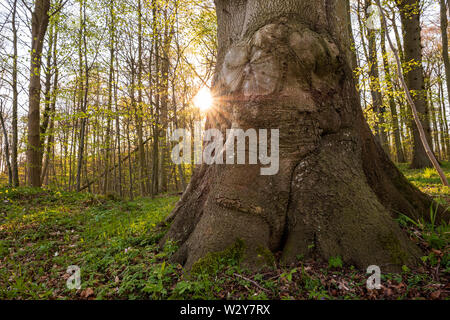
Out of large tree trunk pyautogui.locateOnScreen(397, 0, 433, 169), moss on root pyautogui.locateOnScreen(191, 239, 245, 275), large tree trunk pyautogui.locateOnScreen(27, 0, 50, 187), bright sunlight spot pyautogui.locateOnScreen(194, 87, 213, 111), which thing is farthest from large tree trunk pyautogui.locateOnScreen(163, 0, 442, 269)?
large tree trunk pyautogui.locateOnScreen(27, 0, 50, 187)

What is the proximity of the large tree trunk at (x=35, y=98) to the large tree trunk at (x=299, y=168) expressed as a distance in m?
8.84

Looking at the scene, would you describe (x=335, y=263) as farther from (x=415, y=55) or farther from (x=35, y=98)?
(x=35, y=98)

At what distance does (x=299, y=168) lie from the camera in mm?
2762

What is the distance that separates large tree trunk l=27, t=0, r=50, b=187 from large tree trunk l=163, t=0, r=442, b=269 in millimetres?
8844

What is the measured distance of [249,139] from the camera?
278 cm

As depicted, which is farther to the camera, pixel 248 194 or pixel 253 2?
pixel 253 2

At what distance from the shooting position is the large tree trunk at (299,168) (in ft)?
8.10

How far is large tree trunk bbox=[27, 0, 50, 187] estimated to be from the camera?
8.75 m

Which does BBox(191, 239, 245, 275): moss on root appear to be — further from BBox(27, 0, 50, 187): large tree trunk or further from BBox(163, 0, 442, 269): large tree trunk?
BBox(27, 0, 50, 187): large tree trunk

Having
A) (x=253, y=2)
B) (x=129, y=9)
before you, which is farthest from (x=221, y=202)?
(x=129, y=9)

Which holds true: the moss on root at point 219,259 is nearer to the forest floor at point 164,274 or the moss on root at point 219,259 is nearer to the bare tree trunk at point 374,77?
the forest floor at point 164,274

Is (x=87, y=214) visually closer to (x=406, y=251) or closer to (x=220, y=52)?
(x=220, y=52)
